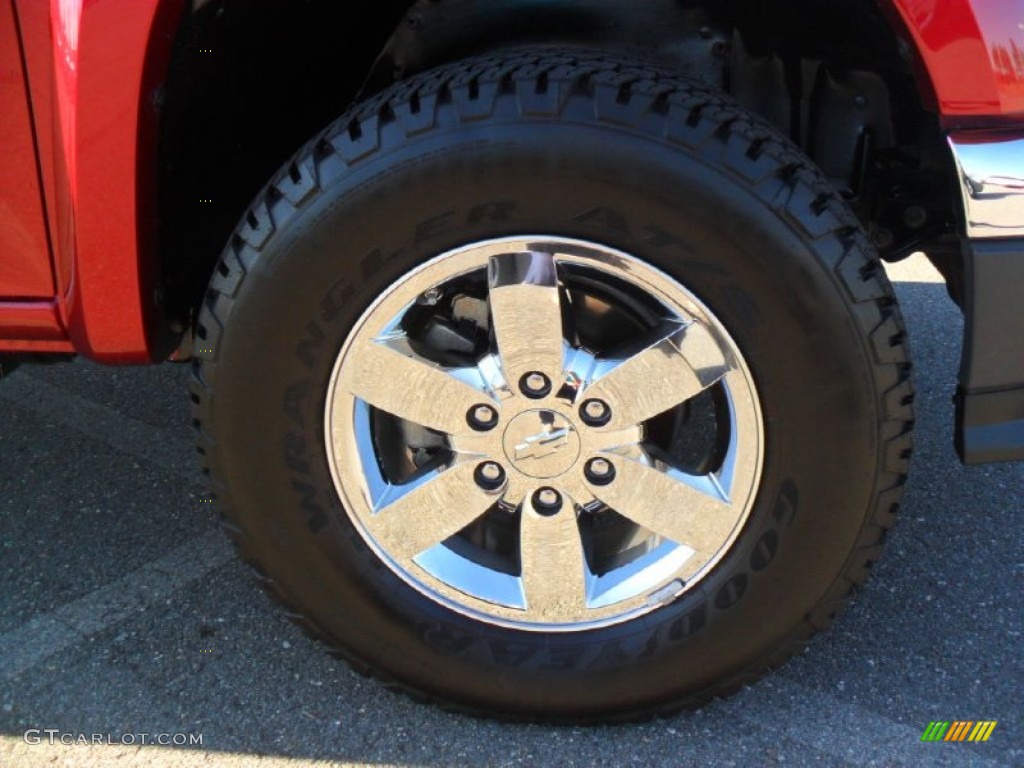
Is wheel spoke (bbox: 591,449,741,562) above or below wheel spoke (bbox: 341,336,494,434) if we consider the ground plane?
below

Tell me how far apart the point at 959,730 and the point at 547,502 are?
0.87 m

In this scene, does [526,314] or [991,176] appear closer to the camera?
[991,176]

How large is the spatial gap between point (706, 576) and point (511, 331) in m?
0.55

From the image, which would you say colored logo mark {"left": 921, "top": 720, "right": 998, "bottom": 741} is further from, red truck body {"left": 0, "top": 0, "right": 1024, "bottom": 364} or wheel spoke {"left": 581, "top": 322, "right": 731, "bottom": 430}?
red truck body {"left": 0, "top": 0, "right": 1024, "bottom": 364}

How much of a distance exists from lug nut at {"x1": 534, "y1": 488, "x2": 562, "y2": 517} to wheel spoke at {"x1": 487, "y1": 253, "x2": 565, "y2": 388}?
20 centimetres

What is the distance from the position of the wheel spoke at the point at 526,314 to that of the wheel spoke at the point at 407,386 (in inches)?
3.7

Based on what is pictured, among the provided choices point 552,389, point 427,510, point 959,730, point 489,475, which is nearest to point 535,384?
point 552,389

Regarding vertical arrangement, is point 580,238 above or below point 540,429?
above

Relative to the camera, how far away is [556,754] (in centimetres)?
191

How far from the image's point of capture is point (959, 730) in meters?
1.95

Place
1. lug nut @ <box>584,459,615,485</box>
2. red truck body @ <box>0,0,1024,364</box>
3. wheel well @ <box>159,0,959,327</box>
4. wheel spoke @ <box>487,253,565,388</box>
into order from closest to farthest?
red truck body @ <box>0,0,1024,364</box>
wheel spoke @ <box>487,253,565,388</box>
lug nut @ <box>584,459,615,485</box>
wheel well @ <box>159,0,959,327</box>

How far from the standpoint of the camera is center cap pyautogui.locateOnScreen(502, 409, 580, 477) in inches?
71.2

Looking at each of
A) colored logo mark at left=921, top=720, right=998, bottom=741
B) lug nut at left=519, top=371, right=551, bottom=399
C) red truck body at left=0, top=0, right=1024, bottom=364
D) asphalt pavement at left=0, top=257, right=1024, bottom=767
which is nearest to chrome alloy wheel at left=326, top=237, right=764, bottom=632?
lug nut at left=519, top=371, right=551, bottom=399

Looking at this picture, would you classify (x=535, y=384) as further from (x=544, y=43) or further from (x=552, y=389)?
(x=544, y=43)
